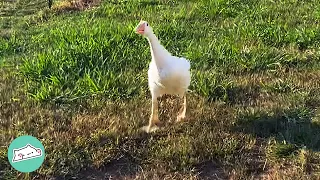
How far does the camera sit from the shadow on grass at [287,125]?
4.12 m

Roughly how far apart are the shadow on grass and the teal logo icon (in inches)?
75.8

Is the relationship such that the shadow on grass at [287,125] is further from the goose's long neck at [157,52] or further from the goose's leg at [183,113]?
the goose's long neck at [157,52]

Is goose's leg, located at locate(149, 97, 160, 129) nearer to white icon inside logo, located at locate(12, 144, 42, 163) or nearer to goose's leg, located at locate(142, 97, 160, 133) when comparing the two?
goose's leg, located at locate(142, 97, 160, 133)

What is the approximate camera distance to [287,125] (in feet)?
14.2

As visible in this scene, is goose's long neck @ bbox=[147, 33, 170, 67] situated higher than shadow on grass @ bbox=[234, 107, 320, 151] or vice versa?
goose's long neck @ bbox=[147, 33, 170, 67]

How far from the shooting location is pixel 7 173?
3.71m

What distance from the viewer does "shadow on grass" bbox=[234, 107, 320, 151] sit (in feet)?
13.5

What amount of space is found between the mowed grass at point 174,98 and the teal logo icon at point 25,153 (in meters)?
0.79

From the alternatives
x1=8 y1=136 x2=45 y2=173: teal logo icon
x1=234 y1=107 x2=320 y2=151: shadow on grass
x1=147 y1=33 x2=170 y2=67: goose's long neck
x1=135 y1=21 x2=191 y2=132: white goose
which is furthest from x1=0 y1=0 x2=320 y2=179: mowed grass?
x1=8 y1=136 x2=45 y2=173: teal logo icon

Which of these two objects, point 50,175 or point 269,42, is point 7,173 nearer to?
point 50,175

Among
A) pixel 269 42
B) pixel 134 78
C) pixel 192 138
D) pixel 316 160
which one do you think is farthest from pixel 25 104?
pixel 269 42

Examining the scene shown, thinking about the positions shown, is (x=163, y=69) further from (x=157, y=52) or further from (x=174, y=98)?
(x=174, y=98)

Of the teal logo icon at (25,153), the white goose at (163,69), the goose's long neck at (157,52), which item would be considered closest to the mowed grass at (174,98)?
the white goose at (163,69)

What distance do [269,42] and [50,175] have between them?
136 inches
